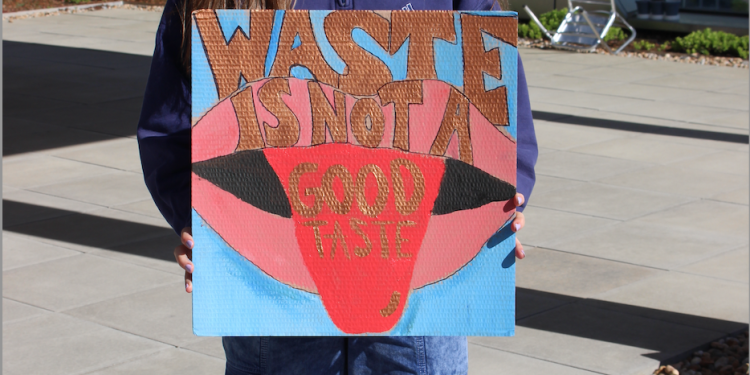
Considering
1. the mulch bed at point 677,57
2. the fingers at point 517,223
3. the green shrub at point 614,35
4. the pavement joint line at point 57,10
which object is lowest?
the fingers at point 517,223

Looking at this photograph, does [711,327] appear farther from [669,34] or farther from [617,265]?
[669,34]

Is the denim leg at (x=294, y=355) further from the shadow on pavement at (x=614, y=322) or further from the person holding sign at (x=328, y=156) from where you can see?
the shadow on pavement at (x=614, y=322)

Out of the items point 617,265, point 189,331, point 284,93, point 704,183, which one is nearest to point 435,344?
point 284,93

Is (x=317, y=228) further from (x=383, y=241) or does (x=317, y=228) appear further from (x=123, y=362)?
(x=123, y=362)

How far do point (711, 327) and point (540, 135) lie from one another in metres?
4.55

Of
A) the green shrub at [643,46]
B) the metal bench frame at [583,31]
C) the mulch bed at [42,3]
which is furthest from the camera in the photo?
the mulch bed at [42,3]

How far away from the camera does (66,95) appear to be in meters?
10.5

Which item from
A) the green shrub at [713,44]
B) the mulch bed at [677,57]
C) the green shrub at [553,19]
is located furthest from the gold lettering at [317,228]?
the green shrub at [553,19]

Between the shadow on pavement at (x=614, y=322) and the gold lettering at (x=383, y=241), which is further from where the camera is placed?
the shadow on pavement at (x=614, y=322)

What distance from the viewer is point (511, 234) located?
65.1 inches

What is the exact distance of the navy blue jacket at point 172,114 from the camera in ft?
5.74

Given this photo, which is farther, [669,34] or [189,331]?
[669,34]

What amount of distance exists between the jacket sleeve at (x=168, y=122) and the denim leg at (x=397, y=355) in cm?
46

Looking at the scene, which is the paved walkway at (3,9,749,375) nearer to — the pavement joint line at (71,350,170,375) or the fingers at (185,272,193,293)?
the pavement joint line at (71,350,170,375)
